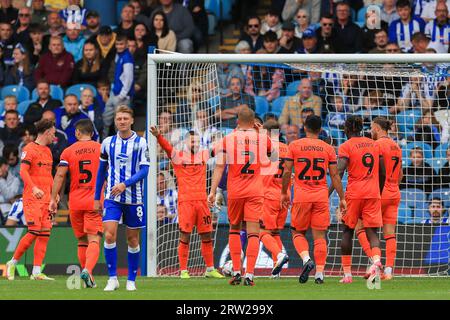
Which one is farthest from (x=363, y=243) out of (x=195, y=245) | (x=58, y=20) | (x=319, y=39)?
(x=58, y=20)

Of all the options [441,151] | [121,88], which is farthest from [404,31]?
[121,88]

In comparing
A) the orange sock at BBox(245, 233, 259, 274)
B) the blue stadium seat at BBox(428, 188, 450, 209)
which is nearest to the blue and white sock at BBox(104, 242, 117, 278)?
the orange sock at BBox(245, 233, 259, 274)

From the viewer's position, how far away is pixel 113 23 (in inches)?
997

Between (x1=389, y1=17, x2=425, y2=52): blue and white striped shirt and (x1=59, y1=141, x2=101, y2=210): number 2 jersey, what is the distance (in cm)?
879

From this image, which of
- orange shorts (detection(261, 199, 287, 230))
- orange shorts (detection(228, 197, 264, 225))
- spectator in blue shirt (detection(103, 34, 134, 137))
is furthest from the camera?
spectator in blue shirt (detection(103, 34, 134, 137))

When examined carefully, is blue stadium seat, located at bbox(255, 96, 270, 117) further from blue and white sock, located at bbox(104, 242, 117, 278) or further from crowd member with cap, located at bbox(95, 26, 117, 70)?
blue and white sock, located at bbox(104, 242, 117, 278)

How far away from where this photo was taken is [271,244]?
1627cm

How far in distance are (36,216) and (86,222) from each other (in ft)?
6.65

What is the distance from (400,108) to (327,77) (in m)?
1.82

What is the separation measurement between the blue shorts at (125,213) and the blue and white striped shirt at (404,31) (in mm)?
10055

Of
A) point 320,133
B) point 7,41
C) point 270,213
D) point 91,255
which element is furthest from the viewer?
point 7,41

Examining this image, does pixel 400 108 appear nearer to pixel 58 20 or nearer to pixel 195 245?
pixel 195 245

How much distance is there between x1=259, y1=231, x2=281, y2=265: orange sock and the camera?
16.1 meters

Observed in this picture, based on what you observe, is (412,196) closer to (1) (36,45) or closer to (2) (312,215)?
(2) (312,215)
